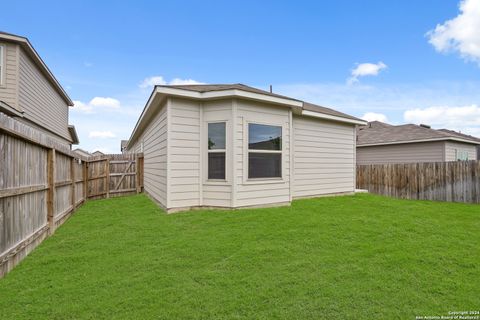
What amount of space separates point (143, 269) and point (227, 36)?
1277cm

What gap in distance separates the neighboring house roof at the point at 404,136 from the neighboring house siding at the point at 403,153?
0.38m

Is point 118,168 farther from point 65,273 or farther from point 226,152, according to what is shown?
point 65,273

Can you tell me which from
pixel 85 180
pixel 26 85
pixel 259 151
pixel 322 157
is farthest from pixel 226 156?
pixel 26 85

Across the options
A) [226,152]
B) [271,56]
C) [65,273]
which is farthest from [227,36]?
[65,273]

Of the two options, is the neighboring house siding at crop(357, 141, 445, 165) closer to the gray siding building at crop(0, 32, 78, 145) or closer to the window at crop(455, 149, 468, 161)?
the window at crop(455, 149, 468, 161)

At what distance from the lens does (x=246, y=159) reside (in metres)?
6.76

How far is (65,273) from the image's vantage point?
3248mm

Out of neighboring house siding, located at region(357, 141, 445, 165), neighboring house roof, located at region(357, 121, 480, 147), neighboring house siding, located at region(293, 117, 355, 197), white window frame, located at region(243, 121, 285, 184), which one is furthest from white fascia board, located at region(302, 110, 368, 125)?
neighboring house siding, located at region(357, 141, 445, 165)

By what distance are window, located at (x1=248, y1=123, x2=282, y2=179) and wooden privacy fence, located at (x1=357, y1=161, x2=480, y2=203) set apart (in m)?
7.29

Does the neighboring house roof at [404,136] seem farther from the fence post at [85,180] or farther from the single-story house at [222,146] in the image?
the fence post at [85,180]

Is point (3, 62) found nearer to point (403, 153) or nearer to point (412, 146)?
point (403, 153)

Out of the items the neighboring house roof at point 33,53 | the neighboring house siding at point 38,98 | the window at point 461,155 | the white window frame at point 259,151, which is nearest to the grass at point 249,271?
the white window frame at point 259,151

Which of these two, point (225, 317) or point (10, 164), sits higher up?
point (10, 164)

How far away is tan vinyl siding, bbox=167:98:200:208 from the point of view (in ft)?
21.4
